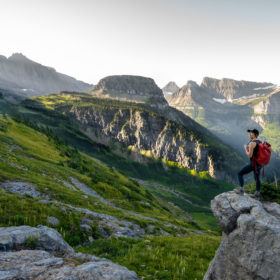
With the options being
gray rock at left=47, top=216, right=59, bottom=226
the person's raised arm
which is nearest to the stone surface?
gray rock at left=47, top=216, right=59, bottom=226

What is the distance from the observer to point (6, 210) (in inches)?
1126

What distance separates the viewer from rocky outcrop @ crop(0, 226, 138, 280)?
13.4 m

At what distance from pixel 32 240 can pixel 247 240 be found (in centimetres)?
1041

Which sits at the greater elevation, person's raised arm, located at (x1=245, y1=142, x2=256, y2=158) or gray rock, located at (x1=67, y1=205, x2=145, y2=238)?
person's raised arm, located at (x1=245, y1=142, x2=256, y2=158)

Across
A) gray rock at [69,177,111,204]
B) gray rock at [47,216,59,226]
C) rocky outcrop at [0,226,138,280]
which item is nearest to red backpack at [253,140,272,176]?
rocky outcrop at [0,226,138,280]

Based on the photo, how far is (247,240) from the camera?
15727mm

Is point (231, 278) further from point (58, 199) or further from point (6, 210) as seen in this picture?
point (58, 199)

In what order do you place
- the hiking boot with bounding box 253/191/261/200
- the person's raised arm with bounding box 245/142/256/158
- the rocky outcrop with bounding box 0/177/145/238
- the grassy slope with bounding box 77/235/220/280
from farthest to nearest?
the rocky outcrop with bounding box 0/177/145/238 < the grassy slope with bounding box 77/235/220/280 < the person's raised arm with bounding box 245/142/256/158 < the hiking boot with bounding box 253/191/261/200

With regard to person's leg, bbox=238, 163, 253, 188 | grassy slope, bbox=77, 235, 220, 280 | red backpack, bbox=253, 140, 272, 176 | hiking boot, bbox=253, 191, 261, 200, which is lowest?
grassy slope, bbox=77, 235, 220, 280

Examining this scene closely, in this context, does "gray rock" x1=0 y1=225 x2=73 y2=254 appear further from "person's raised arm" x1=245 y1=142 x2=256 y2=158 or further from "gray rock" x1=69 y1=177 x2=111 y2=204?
"gray rock" x1=69 y1=177 x2=111 y2=204

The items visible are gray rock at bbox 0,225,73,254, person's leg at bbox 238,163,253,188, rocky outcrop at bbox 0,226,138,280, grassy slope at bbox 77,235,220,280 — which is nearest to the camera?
rocky outcrop at bbox 0,226,138,280

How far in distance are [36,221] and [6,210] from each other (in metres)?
2.46

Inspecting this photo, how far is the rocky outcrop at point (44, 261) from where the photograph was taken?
13.4 m

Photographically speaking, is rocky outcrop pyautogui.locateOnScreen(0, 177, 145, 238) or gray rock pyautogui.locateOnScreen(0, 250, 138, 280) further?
rocky outcrop pyautogui.locateOnScreen(0, 177, 145, 238)
